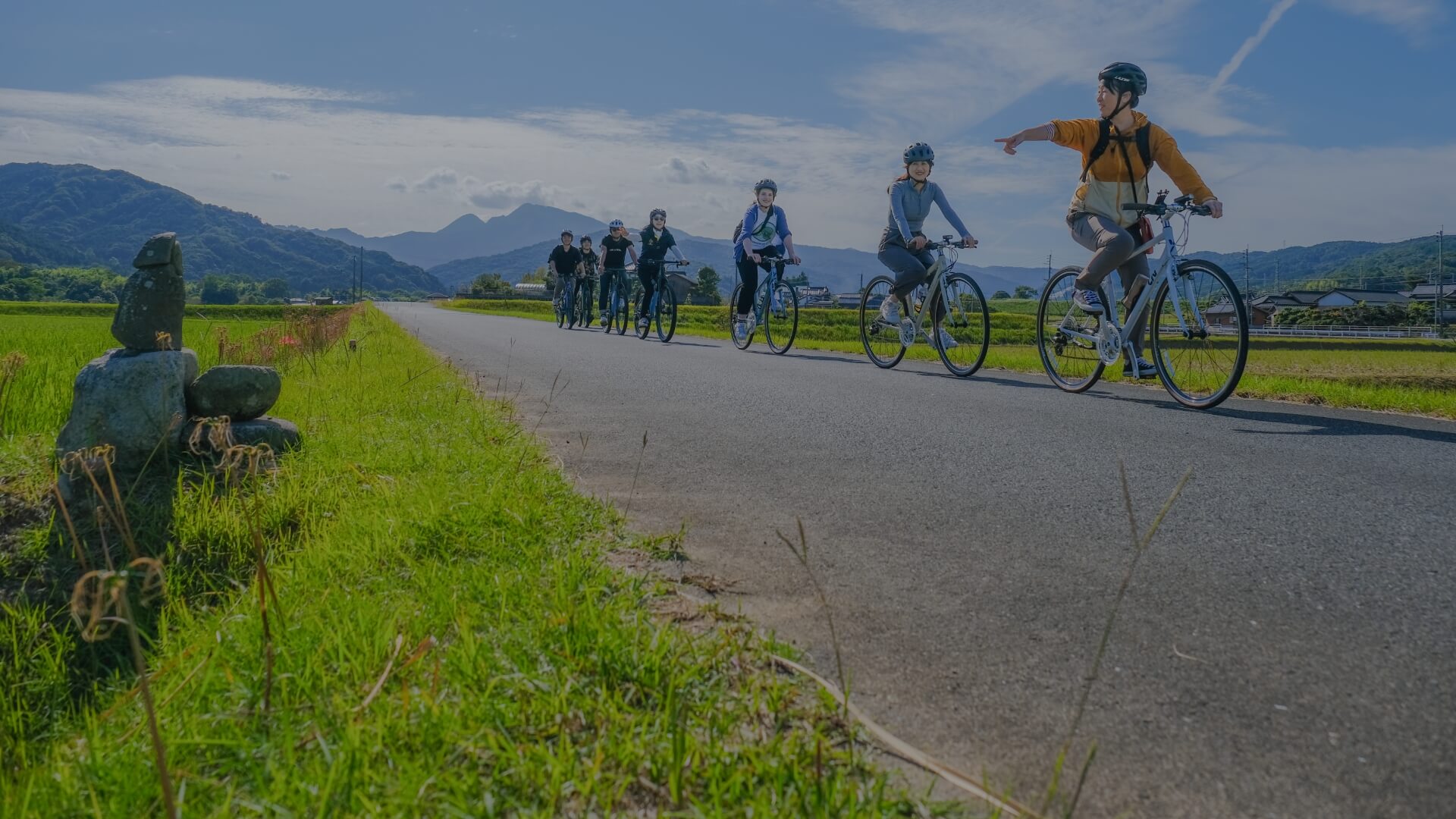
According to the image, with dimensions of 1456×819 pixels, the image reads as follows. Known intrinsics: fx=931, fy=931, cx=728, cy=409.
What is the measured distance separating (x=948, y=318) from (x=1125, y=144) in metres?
3.18

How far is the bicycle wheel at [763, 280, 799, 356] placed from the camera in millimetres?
13430

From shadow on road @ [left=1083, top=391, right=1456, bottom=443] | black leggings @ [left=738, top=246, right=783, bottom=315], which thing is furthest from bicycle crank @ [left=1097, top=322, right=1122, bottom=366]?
black leggings @ [left=738, top=246, right=783, bottom=315]

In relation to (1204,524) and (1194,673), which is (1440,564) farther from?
(1194,673)

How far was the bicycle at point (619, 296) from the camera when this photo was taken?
19.6 meters

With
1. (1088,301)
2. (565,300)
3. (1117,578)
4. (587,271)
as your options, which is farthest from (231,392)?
(565,300)

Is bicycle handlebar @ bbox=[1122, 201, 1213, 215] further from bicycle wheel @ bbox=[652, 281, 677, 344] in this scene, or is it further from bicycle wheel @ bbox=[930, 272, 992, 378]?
bicycle wheel @ bbox=[652, 281, 677, 344]

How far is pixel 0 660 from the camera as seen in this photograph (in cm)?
367

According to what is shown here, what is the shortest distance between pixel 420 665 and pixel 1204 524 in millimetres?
2574

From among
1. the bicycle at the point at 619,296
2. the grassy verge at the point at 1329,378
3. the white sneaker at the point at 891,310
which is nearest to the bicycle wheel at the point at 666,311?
the grassy verge at the point at 1329,378

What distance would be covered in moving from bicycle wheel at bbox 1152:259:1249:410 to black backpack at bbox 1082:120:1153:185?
941 mm

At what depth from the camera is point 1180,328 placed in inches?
277

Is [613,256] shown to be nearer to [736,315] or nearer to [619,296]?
[619,296]

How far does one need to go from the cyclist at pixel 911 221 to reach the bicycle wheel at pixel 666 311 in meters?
6.57

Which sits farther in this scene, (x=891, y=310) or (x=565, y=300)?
(x=565, y=300)
